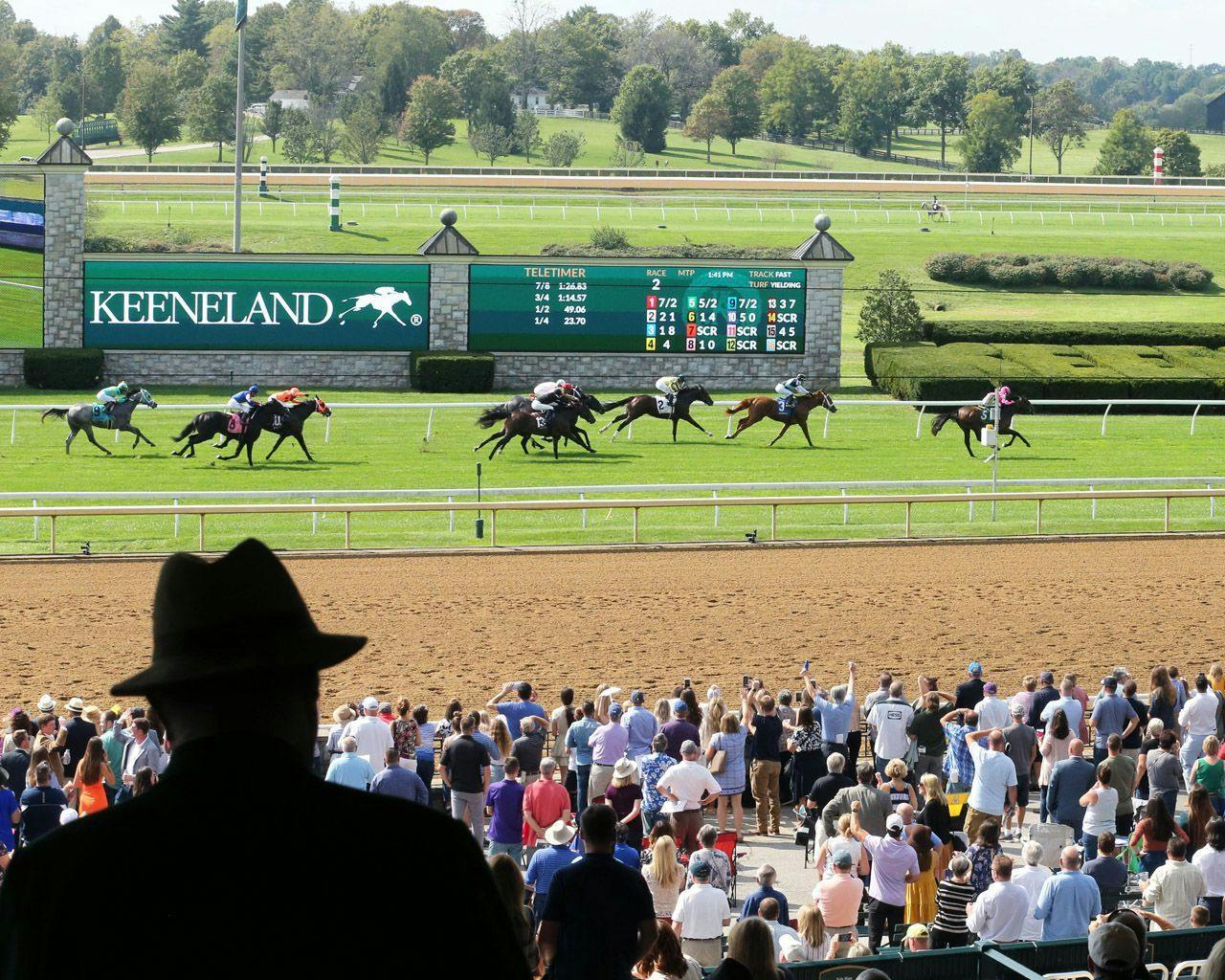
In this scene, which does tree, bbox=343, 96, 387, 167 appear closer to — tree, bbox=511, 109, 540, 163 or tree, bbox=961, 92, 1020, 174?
tree, bbox=511, 109, 540, 163

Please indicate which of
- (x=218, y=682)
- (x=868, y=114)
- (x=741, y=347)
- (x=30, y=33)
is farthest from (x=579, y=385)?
(x=30, y=33)

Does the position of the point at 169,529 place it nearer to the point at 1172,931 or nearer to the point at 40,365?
the point at 40,365

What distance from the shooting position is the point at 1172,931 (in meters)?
5.35

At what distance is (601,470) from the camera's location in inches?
786

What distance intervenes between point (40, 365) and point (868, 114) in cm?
7236

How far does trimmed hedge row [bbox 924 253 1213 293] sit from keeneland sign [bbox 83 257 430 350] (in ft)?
68.8

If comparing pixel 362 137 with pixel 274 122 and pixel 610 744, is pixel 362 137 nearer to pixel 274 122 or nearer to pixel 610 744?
pixel 274 122

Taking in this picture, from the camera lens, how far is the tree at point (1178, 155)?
7806 cm

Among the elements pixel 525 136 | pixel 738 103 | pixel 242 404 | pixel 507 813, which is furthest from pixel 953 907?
pixel 738 103

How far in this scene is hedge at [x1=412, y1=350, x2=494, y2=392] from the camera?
25.9 metres

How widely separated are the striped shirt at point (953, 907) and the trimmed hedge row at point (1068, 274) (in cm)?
3811

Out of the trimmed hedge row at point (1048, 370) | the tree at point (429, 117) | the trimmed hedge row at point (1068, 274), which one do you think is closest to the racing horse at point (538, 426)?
the trimmed hedge row at point (1048, 370)

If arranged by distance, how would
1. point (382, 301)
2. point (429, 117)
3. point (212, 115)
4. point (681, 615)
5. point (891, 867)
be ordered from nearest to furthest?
point (891, 867)
point (681, 615)
point (382, 301)
point (212, 115)
point (429, 117)

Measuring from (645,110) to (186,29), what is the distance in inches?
1914
